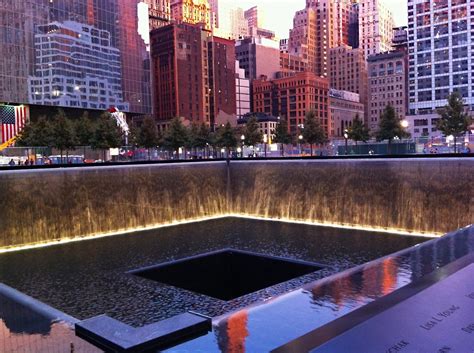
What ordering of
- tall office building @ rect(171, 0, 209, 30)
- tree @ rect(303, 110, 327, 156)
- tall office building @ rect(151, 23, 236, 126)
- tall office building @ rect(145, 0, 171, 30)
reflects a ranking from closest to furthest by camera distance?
tree @ rect(303, 110, 327, 156), tall office building @ rect(151, 23, 236, 126), tall office building @ rect(145, 0, 171, 30), tall office building @ rect(171, 0, 209, 30)

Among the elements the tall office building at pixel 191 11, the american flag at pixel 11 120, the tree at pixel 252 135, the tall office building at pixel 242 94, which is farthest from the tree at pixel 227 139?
the tall office building at pixel 191 11

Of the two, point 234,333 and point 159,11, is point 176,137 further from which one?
point 159,11

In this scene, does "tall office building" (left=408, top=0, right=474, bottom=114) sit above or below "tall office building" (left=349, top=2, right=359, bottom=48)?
below

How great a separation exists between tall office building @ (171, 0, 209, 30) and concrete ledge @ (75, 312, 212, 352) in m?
159

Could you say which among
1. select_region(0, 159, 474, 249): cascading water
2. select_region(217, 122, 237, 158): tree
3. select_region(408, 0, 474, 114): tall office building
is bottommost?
select_region(0, 159, 474, 249): cascading water

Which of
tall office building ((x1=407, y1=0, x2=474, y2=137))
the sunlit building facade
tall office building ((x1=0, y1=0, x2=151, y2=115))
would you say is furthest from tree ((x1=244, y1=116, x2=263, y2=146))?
the sunlit building facade

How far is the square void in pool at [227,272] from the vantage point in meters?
10.5

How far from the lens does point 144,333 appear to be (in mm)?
2844

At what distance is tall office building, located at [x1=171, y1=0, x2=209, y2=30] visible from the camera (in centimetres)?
15862

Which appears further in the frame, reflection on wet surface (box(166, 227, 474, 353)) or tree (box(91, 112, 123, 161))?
tree (box(91, 112, 123, 161))

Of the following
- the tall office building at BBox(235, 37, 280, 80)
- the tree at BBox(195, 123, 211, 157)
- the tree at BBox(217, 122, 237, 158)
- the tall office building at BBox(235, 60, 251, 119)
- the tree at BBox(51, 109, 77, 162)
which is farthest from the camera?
the tall office building at BBox(235, 37, 280, 80)

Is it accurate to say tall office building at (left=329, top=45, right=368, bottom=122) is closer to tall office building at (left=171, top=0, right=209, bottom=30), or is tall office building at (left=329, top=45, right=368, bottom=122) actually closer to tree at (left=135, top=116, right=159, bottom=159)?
tall office building at (left=171, top=0, right=209, bottom=30)

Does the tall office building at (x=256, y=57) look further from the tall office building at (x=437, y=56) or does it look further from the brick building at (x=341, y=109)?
the tall office building at (x=437, y=56)

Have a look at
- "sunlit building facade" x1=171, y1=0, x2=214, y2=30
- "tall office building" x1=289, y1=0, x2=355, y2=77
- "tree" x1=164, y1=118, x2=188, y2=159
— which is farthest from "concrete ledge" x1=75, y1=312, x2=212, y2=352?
"tall office building" x1=289, y1=0, x2=355, y2=77
